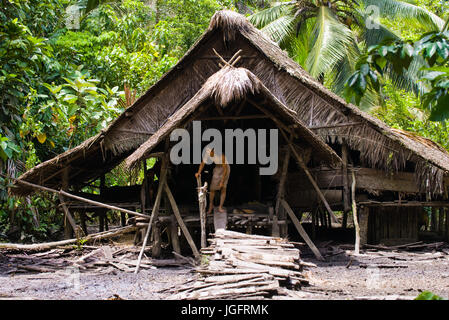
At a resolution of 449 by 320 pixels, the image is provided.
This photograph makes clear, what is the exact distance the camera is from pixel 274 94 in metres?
12.5

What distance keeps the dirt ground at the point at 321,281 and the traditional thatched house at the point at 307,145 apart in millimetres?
1786

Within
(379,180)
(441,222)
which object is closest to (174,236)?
(379,180)

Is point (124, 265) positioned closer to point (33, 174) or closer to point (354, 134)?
point (33, 174)

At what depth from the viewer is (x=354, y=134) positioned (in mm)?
11969

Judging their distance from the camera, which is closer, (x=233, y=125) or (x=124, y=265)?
(x=124, y=265)

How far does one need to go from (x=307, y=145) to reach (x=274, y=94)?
1992 millimetres

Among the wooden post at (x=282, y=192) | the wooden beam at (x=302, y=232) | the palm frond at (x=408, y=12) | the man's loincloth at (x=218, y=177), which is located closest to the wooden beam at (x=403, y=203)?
the wooden beam at (x=302, y=232)

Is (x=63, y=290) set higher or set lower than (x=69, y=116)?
lower

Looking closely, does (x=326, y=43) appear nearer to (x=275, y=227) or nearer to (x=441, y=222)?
(x=441, y=222)

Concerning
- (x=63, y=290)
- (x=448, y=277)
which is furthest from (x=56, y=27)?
(x=448, y=277)

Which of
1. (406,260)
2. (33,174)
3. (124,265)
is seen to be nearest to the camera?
(124,265)

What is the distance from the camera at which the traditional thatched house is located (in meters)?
11.7

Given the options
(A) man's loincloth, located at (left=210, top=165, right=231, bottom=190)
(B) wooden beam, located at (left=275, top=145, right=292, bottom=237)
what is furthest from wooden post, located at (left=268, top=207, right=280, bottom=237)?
(A) man's loincloth, located at (left=210, top=165, right=231, bottom=190)

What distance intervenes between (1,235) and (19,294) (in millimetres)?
5662
